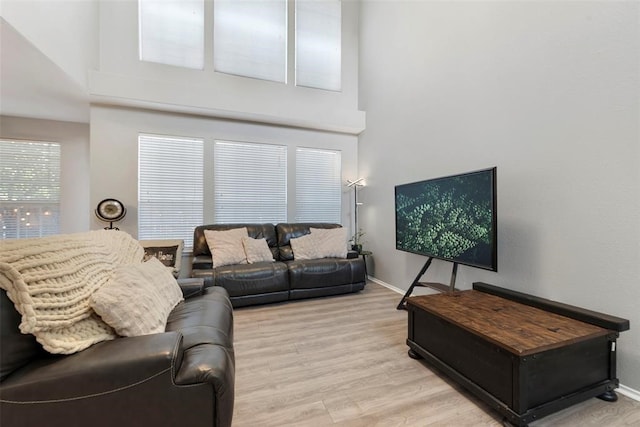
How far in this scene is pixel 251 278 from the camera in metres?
3.25

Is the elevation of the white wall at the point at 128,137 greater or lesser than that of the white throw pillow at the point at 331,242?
greater

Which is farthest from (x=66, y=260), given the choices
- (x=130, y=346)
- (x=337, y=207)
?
(x=337, y=207)

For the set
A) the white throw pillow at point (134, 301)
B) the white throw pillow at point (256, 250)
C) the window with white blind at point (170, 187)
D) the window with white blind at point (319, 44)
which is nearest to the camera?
the white throw pillow at point (134, 301)

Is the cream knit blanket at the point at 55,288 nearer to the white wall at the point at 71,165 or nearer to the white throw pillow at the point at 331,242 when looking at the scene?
the white throw pillow at the point at 331,242

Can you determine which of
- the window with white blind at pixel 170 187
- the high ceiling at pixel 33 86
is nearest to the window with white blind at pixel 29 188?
the high ceiling at pixel 33 86

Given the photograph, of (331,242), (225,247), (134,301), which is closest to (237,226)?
(225,247)

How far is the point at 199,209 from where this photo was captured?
14.0ft

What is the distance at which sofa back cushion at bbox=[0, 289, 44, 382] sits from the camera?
3.08 feet

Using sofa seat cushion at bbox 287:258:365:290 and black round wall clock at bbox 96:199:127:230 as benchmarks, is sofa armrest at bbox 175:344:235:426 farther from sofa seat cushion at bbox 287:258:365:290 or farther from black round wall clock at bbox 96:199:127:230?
black round wall clock at bbox 96:199:127:230

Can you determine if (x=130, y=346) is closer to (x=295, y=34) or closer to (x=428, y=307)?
(x=428, y=307)

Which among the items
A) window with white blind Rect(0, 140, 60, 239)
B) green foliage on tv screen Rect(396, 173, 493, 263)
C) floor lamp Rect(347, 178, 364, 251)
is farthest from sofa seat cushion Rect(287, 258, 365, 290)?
window with white blind Rect(0, 140, 60, 239)

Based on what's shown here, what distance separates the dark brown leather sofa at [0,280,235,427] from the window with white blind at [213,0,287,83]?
422cm

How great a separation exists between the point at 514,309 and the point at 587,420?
24.9 inches

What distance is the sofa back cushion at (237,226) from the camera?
3768 mm
